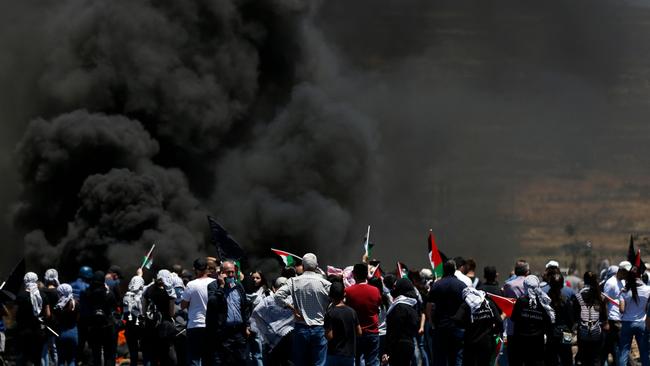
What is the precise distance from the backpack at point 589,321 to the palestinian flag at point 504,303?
2904mm

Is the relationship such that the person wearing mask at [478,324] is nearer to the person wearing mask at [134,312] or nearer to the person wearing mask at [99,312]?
the person wearing mask at [134,312]

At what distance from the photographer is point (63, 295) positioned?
1791 centimetres

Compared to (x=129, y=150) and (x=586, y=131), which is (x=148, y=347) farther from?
(x=586, y=131)

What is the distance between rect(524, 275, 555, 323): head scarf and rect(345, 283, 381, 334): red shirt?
77.3 inches

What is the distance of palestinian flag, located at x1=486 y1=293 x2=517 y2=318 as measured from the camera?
567 inches

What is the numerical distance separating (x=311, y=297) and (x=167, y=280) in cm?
376

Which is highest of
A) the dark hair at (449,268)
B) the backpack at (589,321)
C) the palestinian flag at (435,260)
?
the palestinian flag at (435,260)

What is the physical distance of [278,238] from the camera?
4272cm

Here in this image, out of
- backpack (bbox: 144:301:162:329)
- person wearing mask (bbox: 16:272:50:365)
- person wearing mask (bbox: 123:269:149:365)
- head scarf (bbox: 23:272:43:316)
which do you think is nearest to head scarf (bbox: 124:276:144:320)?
person wearing mask (bbox: 123:269:149:365)

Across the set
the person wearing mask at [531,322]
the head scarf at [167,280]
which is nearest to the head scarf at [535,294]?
the person wearing mask at [531,322]

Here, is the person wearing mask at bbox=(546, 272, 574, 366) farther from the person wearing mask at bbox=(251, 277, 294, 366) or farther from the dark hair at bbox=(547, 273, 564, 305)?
the person wearing mask at bbox=(251, 277, 294, 366)

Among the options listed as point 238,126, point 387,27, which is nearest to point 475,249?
point 387,27

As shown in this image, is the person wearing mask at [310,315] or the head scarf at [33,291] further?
the head scarf at [33,291]

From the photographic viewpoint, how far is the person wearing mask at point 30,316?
57.1 ft
